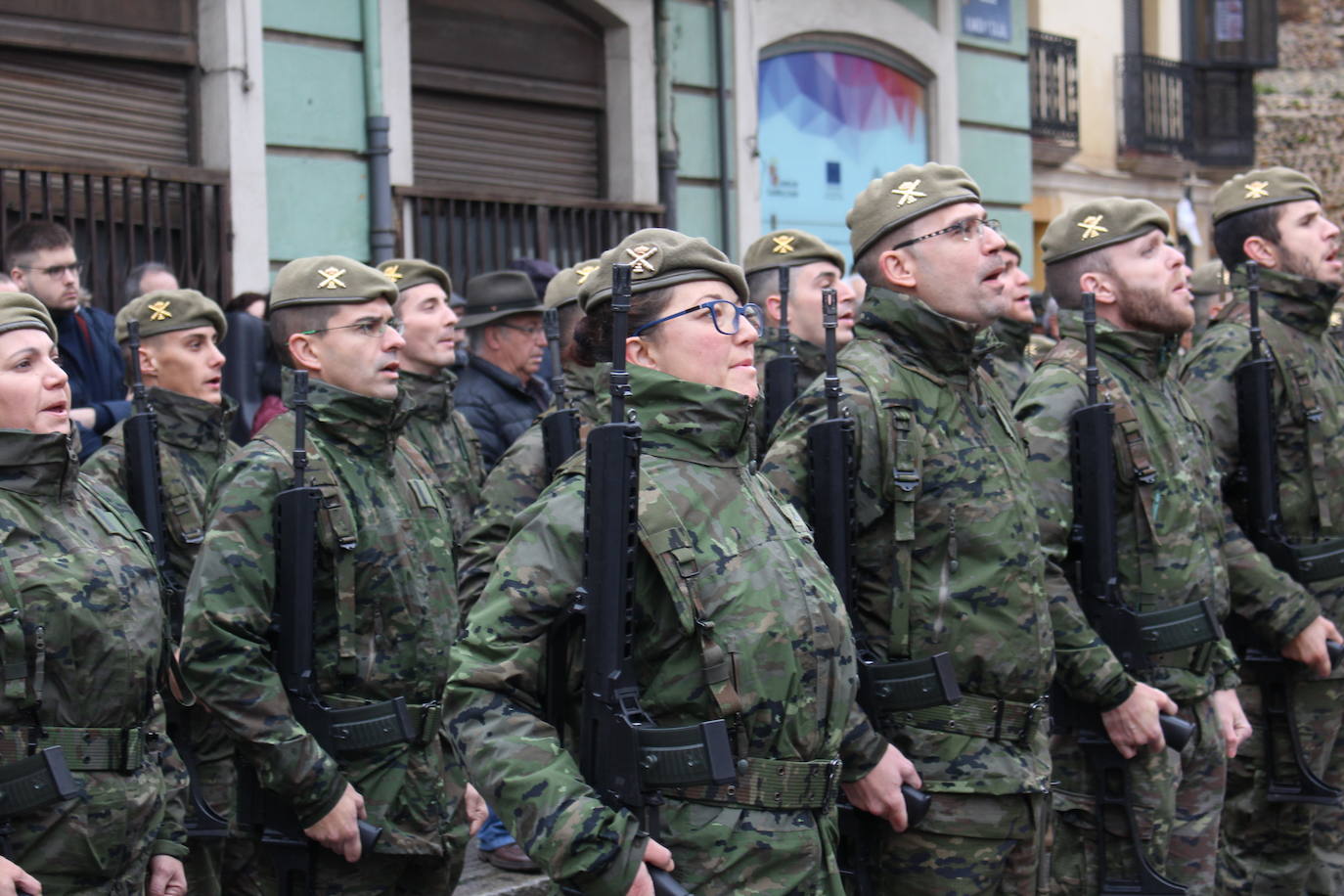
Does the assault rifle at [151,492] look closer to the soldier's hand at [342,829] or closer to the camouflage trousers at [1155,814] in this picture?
the soldier's hand at [342,829]

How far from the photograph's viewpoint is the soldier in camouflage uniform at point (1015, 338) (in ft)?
24.7

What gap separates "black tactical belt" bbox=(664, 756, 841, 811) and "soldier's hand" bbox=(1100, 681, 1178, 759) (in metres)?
1.50

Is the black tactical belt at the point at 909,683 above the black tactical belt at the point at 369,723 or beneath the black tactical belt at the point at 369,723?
above

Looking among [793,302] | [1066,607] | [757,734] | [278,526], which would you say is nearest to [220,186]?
[793,302]

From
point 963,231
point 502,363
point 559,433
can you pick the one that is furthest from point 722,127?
point 963,231

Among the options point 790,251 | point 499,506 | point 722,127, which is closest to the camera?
point 499,506

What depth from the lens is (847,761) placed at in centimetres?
401

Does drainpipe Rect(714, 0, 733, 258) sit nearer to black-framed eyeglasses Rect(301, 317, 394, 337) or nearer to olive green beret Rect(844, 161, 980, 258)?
black-framed eyeglasses Rect(301, 317, 394, 337)

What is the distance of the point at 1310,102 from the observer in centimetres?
2614

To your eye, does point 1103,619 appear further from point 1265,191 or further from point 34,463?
point 34,463

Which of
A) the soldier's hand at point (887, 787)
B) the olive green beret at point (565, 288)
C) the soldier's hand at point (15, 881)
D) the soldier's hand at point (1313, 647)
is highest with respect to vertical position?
the olive green beret at point (565, 288)

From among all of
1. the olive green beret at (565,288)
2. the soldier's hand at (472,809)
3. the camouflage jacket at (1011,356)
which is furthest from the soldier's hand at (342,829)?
the camouflage jacket at (1011,356)

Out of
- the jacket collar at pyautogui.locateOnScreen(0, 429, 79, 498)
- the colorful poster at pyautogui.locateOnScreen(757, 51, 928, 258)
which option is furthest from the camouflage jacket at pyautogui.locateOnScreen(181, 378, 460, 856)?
the colorful poster at pyautogui.locateOnScreen(757, 51, 928, 258)

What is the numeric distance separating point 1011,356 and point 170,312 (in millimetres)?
3843
